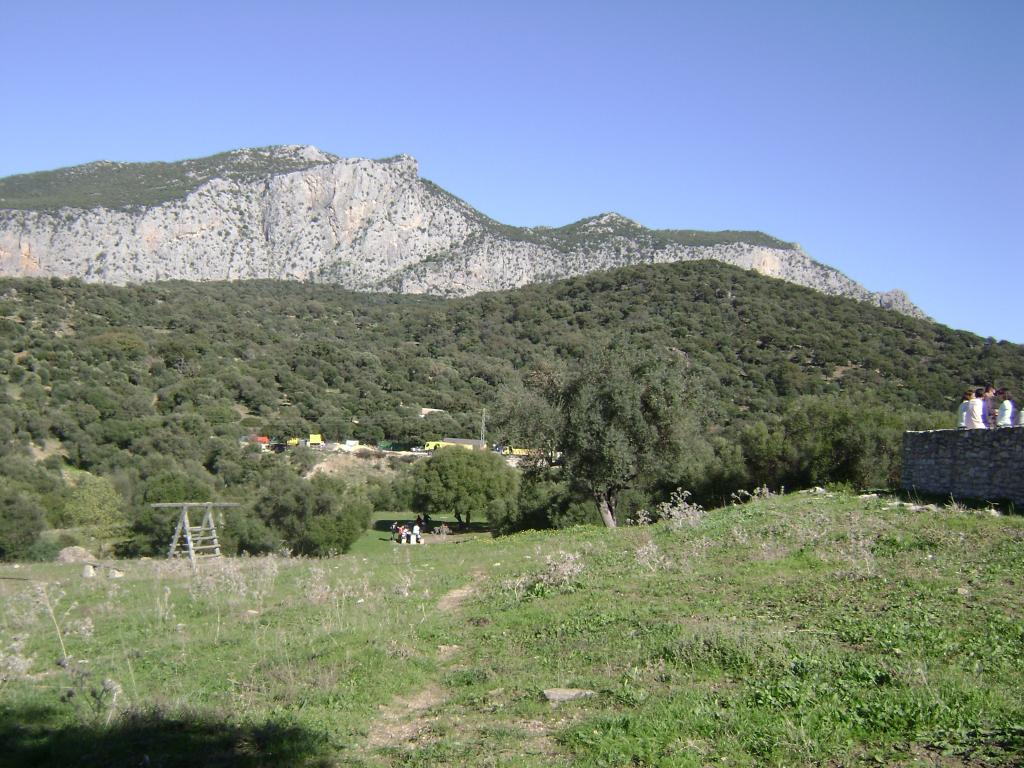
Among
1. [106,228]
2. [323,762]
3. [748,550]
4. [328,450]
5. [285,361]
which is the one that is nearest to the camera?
[323,762]

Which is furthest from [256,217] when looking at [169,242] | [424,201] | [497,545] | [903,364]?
[497,545]

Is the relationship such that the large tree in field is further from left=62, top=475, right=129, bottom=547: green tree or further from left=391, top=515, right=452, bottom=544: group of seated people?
left=62, top=475, right=129, bottom=547: green tree

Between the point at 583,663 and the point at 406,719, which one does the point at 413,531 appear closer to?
the point at 583,663

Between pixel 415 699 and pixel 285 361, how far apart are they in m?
58.2

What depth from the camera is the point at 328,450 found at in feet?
160

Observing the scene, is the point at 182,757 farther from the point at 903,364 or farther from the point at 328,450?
the point at 903,364

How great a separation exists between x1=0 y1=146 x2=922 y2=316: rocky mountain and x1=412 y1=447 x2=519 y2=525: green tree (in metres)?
55.2

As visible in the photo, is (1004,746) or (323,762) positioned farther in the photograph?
(323,762)

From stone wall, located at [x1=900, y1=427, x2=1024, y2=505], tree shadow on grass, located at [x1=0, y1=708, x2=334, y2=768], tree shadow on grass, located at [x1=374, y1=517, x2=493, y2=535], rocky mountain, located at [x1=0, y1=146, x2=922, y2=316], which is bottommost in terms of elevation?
tree shadow on grass, located at [x1=374, y1=517, x2=493, y2=535]

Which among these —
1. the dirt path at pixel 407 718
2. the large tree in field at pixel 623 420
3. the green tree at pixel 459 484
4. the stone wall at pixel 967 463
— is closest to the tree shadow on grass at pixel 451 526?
the green tree at pixel 459 484

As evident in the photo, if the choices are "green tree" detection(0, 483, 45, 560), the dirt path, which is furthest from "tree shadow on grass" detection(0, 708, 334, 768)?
"green tree" detection(0, 483, 45, 560)

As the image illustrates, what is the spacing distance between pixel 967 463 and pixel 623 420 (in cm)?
932

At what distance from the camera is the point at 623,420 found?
22.0 m

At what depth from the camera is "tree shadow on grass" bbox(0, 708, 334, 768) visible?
495cm
